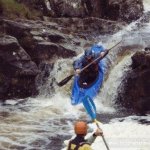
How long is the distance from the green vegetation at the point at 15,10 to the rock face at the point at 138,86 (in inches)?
232

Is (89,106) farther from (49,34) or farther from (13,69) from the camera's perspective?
(49,34)

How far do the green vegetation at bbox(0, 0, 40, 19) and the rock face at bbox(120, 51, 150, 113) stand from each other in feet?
19.3

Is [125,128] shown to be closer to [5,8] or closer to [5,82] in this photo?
[5,82]

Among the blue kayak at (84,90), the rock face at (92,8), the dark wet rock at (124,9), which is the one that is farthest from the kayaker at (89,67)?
the dark wet rock at (124,9)

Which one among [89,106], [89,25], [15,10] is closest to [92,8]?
[89,25]

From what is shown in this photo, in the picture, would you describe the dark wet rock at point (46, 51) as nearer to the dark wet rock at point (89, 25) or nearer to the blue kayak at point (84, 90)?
the dark wet rock at point (89, 25)

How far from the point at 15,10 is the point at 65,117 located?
6.86 m

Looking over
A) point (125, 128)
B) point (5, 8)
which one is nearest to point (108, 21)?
point (5, 8)

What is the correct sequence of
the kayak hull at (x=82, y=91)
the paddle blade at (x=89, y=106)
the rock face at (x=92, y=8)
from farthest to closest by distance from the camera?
the rock face at (x=92, y=8) < the kayak hull at (x=82, y=91) < the paddle blade at (x=89, y=106)

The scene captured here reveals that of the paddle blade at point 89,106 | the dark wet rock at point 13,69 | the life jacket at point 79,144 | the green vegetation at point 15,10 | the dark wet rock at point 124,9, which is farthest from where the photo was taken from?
the dark wet rock at point 124,9

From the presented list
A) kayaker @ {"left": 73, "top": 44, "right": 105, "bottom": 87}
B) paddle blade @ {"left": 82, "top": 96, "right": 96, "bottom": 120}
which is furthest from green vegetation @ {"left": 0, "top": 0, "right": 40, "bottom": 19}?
paddle blade @ {"left": 82, "top": 96, "right": 96, "bottom": 120}

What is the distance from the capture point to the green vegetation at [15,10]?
764 inches

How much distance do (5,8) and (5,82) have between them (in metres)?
3.93

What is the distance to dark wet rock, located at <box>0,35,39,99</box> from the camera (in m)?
16.9
